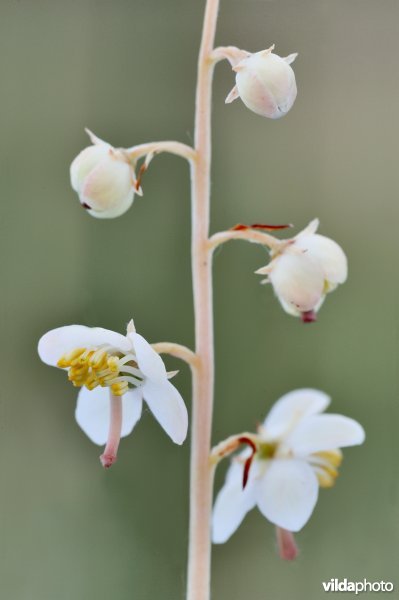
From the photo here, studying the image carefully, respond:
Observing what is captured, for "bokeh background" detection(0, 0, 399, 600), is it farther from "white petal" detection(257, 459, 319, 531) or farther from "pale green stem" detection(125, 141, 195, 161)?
"pale green stem" detection(125, 141, 195, 161)

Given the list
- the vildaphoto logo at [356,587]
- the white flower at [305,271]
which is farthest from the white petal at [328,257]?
the vildaphoto logo at [356,587]

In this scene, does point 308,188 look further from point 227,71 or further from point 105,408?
point 105,408

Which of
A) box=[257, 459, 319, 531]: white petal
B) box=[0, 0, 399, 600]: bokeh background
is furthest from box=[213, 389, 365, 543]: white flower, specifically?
box=[0, 0, 399, 600]: bokeh background

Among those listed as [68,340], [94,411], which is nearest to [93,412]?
[94,411]

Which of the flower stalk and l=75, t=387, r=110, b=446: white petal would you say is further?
l=75, t=387, r=110, b=446: white petal

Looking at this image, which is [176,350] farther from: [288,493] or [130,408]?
[288,493]
